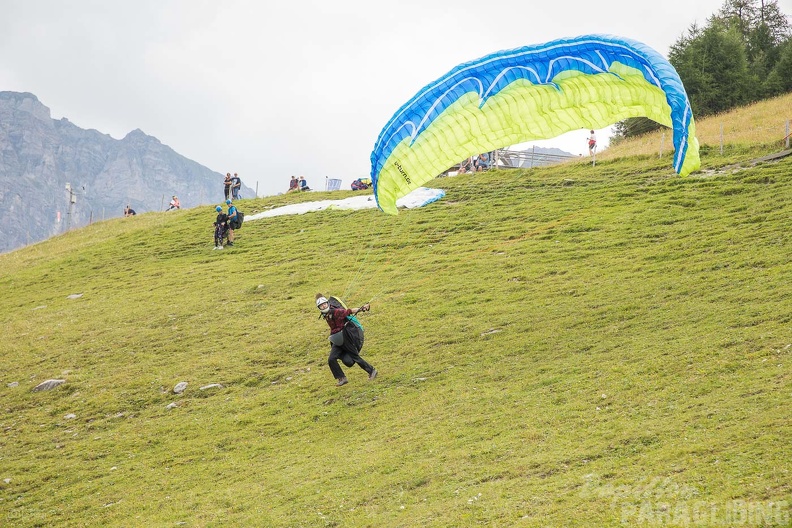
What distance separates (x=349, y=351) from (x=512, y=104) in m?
6.08

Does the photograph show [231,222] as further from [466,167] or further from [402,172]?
[402,172]

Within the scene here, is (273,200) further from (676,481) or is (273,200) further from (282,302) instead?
(676,481)

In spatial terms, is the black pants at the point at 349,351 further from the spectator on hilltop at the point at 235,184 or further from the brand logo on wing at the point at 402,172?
the spectator on hilltop at the point at 235,184

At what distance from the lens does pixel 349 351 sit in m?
16.5

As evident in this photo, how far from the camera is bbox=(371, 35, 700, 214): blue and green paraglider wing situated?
15.6m

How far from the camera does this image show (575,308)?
19.1 meters

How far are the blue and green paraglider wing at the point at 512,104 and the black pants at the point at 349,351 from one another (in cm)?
289

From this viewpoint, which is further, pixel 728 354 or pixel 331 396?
pixel 331 396

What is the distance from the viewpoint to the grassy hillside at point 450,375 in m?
10.9

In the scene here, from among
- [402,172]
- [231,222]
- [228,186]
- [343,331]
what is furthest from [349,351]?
[228,186]

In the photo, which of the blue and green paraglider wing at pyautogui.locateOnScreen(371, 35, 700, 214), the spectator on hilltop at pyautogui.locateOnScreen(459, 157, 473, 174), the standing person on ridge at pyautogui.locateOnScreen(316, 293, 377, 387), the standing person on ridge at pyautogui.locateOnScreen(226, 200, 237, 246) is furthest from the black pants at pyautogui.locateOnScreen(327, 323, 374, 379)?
the spectator on hilltop at pyautogui.locateOnScreen(459, 157, 473, 174)

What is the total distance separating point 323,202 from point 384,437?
2630 cm

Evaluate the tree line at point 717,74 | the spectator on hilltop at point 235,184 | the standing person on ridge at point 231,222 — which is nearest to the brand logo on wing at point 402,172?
the standing person on ridge at point 231,222

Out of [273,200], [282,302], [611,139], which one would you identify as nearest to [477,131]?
[282,302]
